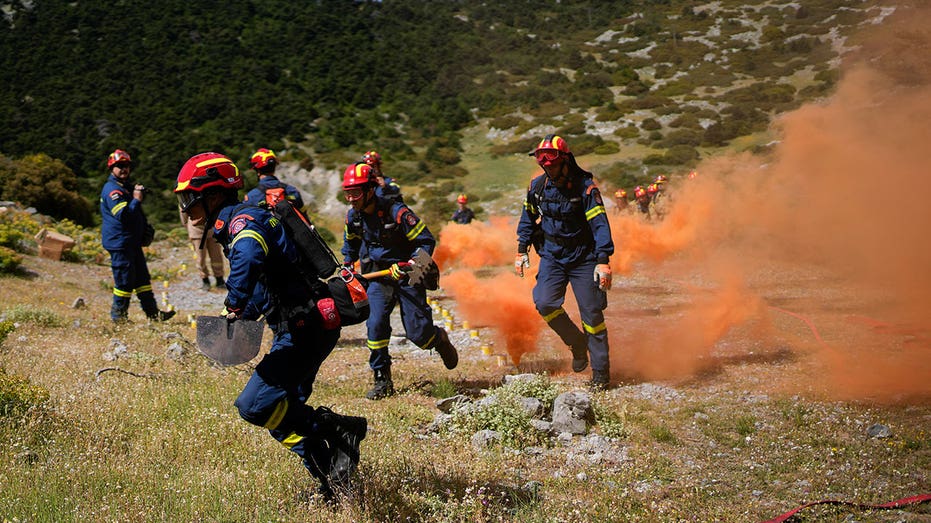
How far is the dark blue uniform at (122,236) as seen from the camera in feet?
30.4

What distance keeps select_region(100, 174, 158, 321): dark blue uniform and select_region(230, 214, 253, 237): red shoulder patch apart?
A: 6.25m

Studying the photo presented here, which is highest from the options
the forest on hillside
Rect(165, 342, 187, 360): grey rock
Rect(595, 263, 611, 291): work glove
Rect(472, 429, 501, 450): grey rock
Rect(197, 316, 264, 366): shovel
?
the forest on hillside

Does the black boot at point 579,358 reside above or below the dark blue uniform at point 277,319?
below

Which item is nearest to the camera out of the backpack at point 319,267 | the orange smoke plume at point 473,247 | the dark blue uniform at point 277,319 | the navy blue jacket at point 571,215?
the dark blue uniform at point 277,319

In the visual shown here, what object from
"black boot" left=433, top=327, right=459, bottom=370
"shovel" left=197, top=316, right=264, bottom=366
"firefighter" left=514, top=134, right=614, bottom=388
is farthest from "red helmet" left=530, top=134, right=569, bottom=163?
"shovel" left=197, top=316, right=264, bottom=366

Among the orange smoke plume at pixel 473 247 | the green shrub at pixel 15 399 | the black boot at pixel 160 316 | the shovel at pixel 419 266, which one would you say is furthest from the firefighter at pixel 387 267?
the orange smoke plume at pixel 473 247

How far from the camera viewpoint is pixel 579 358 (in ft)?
25.9

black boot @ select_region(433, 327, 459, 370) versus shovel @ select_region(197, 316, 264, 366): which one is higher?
shovel @ select_region(197, 316, 264, 366)

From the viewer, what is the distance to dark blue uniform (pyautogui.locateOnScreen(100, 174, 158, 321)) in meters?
9.26

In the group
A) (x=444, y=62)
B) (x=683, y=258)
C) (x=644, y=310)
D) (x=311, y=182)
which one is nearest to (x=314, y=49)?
(x=444, y=62)

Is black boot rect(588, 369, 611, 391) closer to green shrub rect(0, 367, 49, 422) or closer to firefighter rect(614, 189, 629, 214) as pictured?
green shrub rect(0, 367, 49, 422)

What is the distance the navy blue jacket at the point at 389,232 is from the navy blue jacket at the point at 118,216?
11.8ft

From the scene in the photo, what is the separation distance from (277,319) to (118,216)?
6228 millimetres

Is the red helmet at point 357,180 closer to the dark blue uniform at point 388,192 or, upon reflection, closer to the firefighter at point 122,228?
the dark blue uniform at point 388,192
